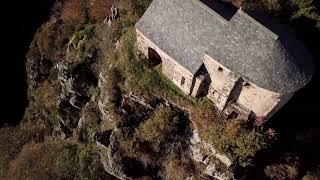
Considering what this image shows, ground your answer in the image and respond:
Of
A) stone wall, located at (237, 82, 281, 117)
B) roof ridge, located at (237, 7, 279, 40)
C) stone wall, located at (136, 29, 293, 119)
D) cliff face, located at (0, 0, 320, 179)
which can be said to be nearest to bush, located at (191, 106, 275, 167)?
cliff face, located at (0, 0, 320, 179)

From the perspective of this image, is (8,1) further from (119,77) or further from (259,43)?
(259,43)

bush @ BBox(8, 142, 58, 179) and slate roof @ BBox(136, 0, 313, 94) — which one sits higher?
slate roof @ BBox(136, 0, 313, 94)

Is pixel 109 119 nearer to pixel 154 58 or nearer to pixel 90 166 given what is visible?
pixel 90 166

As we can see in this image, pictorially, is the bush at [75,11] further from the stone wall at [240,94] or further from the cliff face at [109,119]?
the stone wall at [240,94]

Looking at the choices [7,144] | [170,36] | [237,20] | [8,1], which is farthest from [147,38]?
[8,1]

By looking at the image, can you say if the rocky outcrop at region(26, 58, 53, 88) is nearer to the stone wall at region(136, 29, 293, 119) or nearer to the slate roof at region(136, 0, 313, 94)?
the stone wall at region(136, 29, 293, 119)

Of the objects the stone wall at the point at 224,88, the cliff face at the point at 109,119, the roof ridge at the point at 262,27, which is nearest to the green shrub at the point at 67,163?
the cliff face at the point at 109,119
